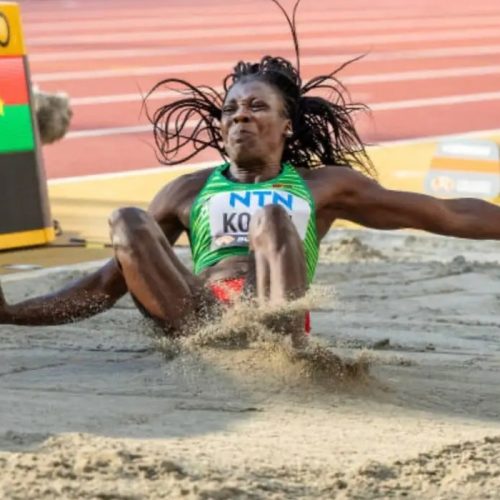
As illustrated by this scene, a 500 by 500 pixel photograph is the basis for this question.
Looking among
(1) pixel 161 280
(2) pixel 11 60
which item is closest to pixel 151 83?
(2) pixel 11 60

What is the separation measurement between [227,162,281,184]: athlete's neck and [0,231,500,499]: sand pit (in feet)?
2.02

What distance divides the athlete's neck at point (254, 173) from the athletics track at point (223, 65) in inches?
121

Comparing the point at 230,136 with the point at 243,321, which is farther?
the point at 230,136

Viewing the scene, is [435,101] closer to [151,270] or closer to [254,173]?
[254,173]

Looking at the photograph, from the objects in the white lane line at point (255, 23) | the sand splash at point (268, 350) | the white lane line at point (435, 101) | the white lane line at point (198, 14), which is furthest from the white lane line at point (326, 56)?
the sand splash at point (268, 350)

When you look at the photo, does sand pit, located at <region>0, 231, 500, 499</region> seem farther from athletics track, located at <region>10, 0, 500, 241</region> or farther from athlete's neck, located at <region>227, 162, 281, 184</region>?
athletics track, located at <region>10, 0, 500, 241</region>

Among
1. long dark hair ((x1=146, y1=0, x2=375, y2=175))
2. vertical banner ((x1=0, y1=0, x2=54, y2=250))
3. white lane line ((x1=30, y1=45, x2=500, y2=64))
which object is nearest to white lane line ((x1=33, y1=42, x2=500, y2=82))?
white lane line ((x1=30, y1=45, x2=500, y2=64))

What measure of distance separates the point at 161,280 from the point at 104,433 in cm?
103

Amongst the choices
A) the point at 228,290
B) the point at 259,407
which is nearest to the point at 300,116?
the point at 228,290

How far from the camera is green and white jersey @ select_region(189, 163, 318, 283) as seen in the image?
5656 mm

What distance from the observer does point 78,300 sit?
18.6 feet

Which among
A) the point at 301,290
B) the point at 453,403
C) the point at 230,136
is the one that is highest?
the point at 230,136

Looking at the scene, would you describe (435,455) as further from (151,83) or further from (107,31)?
(107,31)

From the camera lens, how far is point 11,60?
28.2 feet
